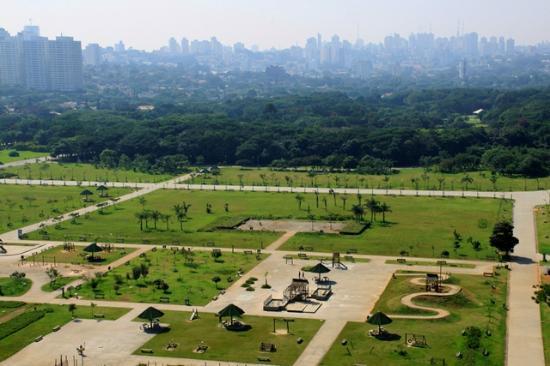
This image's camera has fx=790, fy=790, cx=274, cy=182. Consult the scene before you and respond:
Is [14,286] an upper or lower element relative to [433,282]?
upper

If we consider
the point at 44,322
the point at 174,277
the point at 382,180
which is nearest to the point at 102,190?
the point at 382,180

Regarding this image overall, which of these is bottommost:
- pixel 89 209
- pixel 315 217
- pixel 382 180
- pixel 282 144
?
pixel 315 217

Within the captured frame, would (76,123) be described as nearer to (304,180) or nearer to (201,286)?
(304,180)

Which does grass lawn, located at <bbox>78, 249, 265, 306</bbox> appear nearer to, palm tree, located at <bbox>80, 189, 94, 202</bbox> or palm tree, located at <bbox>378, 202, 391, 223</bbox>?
palm tree, located at <bbox>378, 202, 391, 223</bbox>

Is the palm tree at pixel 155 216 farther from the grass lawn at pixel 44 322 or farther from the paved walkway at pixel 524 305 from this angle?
the paved walkway at pixel 524 305

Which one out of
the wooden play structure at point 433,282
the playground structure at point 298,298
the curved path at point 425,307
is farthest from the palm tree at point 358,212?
the playground structure at point 298,298

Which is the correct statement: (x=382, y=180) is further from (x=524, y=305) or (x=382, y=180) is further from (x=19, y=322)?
(x=19, y=322)
